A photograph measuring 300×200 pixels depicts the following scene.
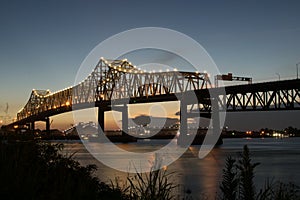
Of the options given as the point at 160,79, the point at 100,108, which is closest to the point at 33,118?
the point at 100,108

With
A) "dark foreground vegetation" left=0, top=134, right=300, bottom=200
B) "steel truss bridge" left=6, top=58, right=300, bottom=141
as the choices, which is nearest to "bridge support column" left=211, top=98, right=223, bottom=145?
"steel truss bridge" left=6, top=58, right=300, bottom=141

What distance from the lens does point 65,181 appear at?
8.00 meters

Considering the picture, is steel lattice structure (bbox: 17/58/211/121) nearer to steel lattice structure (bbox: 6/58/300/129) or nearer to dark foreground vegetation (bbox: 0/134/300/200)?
steel lattice structure (bbox: 6/58/300/129)

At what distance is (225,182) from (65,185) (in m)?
2.57

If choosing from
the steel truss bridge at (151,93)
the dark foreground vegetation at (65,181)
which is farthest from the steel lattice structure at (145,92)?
the dark foreground vegetation at (65,181)

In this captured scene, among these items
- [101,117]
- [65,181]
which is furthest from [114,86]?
[65,181]

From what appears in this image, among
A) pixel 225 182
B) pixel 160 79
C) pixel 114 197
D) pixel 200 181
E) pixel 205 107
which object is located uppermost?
pixel 160 79

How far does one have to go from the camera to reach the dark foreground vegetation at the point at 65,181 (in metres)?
5.52

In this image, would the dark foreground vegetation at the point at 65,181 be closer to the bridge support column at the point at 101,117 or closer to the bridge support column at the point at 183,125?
the bridge support column at the point at 183,125

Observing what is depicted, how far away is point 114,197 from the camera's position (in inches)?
314

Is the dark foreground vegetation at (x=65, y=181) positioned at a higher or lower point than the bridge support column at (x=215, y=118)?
lower

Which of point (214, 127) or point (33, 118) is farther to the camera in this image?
point (33, 118)

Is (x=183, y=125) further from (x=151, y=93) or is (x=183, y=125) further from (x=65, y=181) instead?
(x=65, y=181)

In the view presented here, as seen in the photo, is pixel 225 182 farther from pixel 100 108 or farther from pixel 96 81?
pixel 96 81
